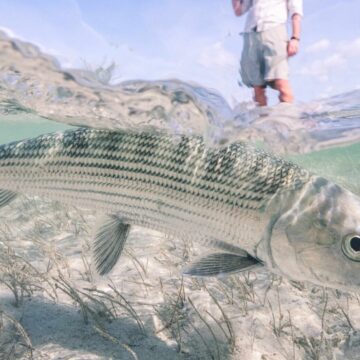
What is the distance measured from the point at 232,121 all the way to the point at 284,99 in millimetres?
1086

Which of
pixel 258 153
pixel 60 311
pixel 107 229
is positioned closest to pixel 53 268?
pixel 60 311

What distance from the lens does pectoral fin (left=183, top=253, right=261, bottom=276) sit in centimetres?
331

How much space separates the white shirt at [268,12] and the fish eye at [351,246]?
4.41 meters

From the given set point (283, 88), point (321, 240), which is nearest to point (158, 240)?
point (283, 88)

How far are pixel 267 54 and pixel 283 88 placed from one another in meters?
0.64

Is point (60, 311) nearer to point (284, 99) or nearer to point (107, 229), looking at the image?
point (107, 229)

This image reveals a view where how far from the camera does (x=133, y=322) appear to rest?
4.04m

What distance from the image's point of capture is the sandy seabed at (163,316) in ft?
11.8

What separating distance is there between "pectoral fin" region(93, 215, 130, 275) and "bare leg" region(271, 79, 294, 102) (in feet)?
12.6

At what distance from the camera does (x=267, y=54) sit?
635 cm

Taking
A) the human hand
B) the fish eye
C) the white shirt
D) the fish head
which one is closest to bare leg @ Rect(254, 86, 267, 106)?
the human hand

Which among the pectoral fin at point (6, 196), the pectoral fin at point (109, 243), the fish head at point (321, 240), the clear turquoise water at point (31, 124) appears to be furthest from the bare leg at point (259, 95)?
the clear turquoise water at point (31, 124)

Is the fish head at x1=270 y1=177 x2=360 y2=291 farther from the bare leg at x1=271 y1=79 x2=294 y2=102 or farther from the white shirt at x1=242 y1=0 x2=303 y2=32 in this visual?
the white shirt at x1=242 y1=0 x2=303 y2=32

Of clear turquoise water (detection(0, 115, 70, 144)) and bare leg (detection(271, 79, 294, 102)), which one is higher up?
bare leg (detection(271, 79, 294, 102))
